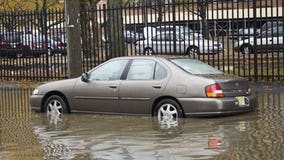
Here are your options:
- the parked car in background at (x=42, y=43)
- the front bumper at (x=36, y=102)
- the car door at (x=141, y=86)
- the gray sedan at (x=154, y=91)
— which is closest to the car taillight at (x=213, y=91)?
the gray sedan at (x=154, y=91)

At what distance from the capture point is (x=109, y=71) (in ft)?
39.0

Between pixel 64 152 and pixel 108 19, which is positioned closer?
pixel 64 152

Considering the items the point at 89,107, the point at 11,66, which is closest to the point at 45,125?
the point at 89,107

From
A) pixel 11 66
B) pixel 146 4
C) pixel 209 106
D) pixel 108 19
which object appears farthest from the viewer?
pixel 11 66

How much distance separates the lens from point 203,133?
9.40m

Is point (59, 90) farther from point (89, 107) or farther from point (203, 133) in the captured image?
point (203, 133)

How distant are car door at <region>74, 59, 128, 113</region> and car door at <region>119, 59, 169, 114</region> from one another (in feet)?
→ 0.68

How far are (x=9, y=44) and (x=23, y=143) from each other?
13891 mm

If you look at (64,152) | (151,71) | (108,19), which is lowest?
(64,152)

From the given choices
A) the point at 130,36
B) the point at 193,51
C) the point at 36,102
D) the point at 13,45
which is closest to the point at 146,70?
the point at 36,102

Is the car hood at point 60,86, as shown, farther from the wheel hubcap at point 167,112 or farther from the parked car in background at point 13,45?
the parked car in background at point 13,45

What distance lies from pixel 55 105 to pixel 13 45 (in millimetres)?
10434

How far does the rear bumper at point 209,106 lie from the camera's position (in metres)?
10.4

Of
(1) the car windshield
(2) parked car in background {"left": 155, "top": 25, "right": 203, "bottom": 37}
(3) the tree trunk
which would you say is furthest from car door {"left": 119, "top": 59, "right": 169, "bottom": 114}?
(3) the tree trunk
